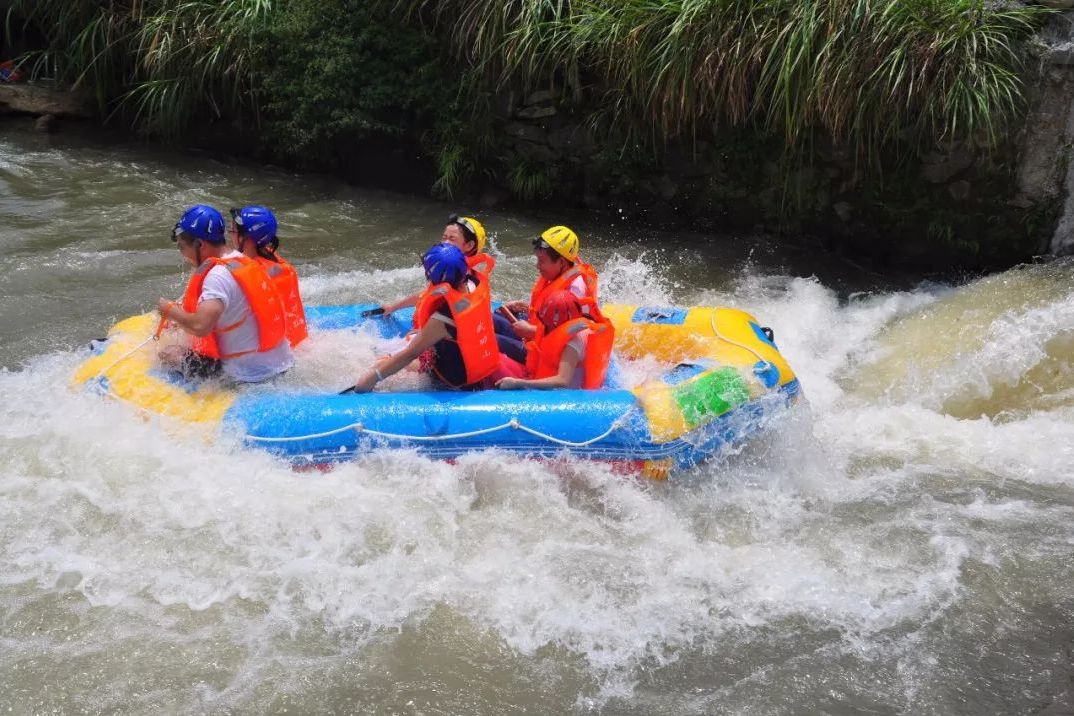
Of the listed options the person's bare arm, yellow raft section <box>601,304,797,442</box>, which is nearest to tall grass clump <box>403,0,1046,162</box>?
yellow raft section <box>601,304,797,442</box>

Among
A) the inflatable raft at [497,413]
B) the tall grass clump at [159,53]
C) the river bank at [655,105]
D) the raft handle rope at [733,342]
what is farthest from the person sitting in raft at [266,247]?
the tall grass clump at [159,53]

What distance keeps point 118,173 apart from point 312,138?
1762 millimetres

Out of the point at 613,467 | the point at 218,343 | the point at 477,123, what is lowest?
the point at 613,467

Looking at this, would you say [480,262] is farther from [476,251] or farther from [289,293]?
[289,293]

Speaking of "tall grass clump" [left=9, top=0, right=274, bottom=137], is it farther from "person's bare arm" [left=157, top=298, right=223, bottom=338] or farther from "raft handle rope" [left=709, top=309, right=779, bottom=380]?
"raft handle rope" [left=709, top=309, right=779, bottom=380]

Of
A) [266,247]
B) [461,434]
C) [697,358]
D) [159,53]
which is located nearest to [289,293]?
[266,247]

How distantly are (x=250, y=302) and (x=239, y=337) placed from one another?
0.62 ft

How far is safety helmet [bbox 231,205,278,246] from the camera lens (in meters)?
4.47

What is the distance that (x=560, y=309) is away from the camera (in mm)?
4406

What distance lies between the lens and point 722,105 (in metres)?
7.27

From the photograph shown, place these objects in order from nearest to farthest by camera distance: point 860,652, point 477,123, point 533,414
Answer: point 860,652 < point 533,414 < point 477,123

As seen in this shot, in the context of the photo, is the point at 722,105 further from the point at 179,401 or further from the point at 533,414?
the point at 179,401

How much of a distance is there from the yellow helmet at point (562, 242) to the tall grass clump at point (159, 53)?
5260 mm

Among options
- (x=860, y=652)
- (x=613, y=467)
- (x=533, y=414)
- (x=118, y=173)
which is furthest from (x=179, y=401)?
(x=118, y=173)
